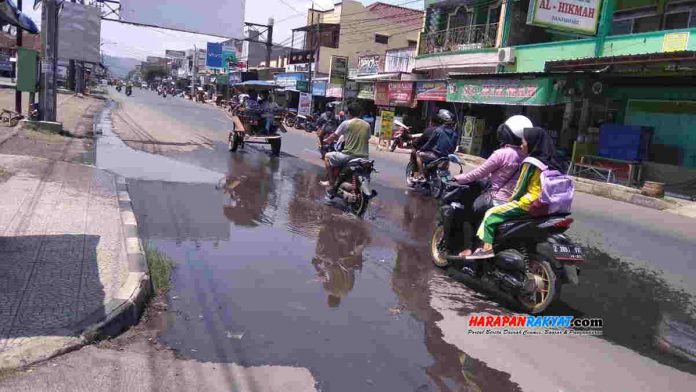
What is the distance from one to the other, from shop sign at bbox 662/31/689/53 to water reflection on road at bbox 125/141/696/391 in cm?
1001

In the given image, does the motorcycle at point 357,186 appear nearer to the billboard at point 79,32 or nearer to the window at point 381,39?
the billboard at point 79,32

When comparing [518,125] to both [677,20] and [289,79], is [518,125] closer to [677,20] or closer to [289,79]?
[677,20]

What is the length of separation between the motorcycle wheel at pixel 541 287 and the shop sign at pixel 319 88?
35017mm

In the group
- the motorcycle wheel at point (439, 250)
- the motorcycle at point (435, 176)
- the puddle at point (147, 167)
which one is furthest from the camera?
the motorcycle at point (435, 176)

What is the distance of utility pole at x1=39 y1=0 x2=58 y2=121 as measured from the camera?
51.1 ft

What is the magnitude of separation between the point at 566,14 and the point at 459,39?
8.84 meters

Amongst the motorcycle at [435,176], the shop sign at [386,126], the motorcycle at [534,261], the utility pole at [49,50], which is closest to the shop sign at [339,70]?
the shop sign at [386,126]

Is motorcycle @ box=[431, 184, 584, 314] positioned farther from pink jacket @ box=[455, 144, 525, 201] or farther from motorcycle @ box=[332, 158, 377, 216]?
motorcycle @ box=[332, 158, 377, 216]

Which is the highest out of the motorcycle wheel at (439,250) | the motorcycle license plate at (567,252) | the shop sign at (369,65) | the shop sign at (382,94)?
the shop sign at (369,65)

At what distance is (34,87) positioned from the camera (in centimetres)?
1588

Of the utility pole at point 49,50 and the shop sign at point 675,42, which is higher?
the shop sign at point 675,42

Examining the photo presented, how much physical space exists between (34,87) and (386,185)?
32.6ft

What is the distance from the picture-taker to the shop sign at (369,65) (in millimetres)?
32594

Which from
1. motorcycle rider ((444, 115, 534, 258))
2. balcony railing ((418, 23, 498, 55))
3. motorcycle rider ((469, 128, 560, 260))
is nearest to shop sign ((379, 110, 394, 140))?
balcony railing ((418, 23, 498, 55))
